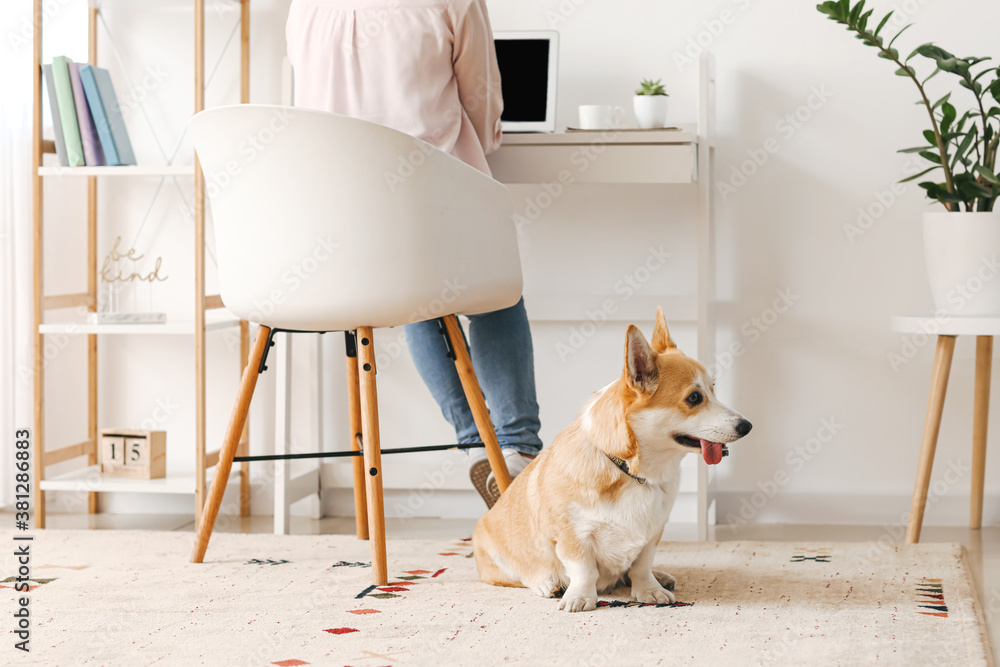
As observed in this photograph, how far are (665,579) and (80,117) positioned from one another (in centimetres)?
164

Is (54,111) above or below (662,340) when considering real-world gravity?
above

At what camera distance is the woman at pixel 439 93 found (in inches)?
67.6

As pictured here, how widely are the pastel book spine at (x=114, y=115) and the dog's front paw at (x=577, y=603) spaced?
1520 mm

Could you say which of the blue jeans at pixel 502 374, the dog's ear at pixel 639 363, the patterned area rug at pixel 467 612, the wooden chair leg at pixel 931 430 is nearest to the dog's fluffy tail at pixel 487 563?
the patterned area rug at pixel 467 612

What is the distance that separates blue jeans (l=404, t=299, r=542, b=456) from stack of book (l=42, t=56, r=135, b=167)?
91 cm

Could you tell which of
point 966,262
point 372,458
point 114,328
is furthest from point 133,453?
point 966,262

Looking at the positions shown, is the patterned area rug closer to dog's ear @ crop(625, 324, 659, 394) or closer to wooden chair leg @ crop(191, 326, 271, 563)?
wooden chair leg @ crop(191, 326, 271, 563)

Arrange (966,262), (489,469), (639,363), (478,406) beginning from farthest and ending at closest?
(966,262), (489,469), (478,406), (639,363)

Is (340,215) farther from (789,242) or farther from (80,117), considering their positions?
(789,242)

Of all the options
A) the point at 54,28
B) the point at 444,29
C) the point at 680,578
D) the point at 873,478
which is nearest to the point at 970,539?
the point at 873,478

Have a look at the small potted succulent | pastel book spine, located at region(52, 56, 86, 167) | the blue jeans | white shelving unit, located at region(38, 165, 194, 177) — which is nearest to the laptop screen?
the small potted succulent

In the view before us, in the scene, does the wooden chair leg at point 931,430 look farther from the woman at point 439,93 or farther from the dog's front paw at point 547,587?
the dog's front paw at point 547,587

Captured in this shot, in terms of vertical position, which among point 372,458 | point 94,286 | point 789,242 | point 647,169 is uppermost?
point 647,169

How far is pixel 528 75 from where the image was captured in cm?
233
